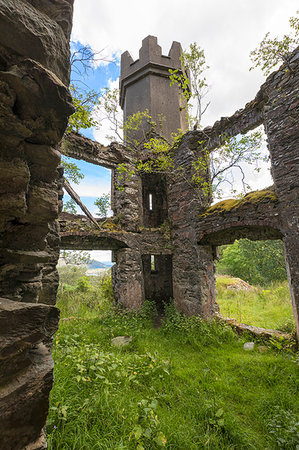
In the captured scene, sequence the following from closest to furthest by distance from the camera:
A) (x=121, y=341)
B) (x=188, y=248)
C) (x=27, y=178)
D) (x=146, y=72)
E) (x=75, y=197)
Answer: (x=27, y=178), (x=121, y=341), (x=75, y=197), (x=188, y=248), (x=146, y=72)

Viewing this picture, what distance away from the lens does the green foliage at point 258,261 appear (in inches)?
528

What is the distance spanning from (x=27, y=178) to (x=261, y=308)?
8.83 m

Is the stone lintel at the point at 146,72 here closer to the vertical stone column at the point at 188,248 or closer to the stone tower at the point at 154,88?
the stone tower at the point at 154,88

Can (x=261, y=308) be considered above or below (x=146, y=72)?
below

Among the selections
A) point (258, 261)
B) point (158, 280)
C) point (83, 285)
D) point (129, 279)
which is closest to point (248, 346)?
point (129, 279)

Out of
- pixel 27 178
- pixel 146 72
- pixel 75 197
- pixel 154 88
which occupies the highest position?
pixel 146 72

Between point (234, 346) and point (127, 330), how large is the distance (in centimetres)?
261

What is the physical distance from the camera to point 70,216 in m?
6.47

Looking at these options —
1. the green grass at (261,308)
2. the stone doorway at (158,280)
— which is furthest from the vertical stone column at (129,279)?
the green grass at (261,308)

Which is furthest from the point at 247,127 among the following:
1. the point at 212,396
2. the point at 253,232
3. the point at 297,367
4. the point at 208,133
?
the point at 212,396

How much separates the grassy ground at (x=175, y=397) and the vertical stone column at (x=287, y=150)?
Result: 164 cm

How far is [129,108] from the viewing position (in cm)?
936

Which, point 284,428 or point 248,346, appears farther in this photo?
point 248,346

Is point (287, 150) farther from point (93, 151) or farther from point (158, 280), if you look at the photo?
point (158, 280)
